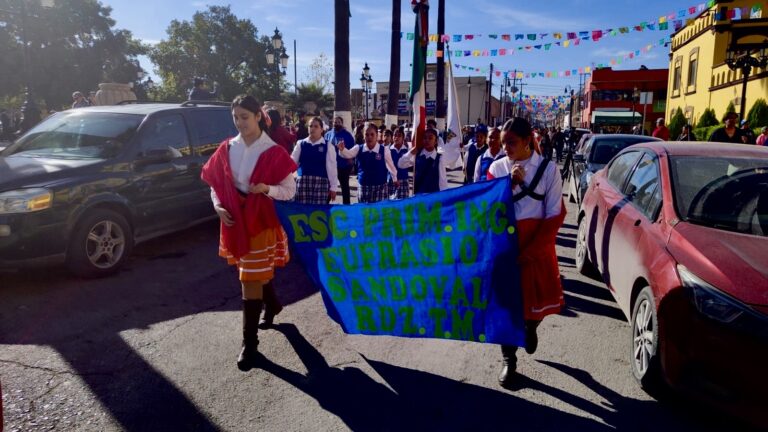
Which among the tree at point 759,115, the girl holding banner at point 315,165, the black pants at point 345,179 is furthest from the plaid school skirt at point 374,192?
the tree at point 759,115

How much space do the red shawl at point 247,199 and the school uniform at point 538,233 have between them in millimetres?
1706

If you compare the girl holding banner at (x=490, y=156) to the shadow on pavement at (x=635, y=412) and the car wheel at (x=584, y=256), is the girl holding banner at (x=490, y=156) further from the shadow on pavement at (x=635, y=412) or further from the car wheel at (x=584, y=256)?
the shadow on pavement at (x=635, y=412)

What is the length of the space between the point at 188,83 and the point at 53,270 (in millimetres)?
66411

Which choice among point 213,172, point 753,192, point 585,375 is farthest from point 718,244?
point 213,172

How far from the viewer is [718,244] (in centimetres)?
333

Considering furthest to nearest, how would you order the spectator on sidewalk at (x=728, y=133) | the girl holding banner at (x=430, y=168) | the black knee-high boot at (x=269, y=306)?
1. the spectator on sidewalk at (x=728, y=133)
2. the girl holding banner at (x=430, y=168)
3. the black knee-high boot at (x=269, y=306)

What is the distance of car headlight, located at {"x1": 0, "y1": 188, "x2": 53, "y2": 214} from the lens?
17.1 ft

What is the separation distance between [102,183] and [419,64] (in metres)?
3.67

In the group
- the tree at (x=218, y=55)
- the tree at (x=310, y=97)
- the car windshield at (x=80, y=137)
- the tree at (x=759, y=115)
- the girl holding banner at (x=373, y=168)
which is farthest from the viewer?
the tree at (x=218, y=55)

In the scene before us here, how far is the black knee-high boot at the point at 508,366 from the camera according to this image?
3.71 m

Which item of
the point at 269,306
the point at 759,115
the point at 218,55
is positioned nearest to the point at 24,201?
the point at 269,306

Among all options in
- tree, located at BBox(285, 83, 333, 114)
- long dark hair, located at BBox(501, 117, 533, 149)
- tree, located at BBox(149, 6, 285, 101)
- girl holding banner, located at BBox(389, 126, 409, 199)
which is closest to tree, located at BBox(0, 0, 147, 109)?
tree, located at BBox(149, 6, 285, 101)

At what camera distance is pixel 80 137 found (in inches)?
253

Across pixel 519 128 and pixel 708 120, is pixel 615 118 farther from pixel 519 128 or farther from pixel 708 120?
pixel 519 128
